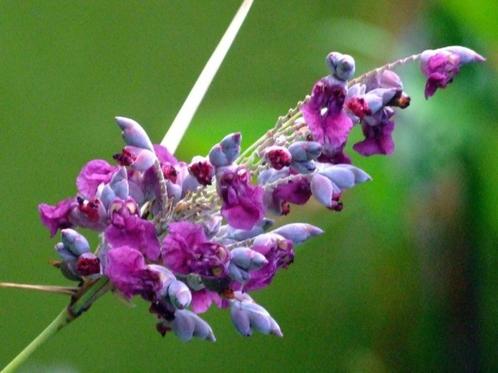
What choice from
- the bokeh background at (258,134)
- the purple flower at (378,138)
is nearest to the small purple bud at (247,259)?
the purple flower at (378,138)

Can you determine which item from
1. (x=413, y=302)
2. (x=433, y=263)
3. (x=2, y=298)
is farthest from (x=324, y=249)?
(x=2, y=298)

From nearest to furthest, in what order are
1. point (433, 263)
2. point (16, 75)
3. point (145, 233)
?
point (145, 233), point (433, 263), point (16, 75)

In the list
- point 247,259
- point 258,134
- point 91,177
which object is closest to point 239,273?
point 247,259

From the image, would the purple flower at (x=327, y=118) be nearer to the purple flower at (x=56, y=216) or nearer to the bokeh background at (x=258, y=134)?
the purple flower at (x=56, y=216)

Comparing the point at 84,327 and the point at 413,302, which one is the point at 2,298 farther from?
the point at 413,302

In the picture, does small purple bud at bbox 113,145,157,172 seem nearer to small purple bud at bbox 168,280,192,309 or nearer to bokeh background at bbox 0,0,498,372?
small purple bud at bbox 168,280,192,309

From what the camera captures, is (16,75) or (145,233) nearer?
(145,233)

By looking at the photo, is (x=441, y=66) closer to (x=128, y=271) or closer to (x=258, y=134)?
(x=128, y=271)
